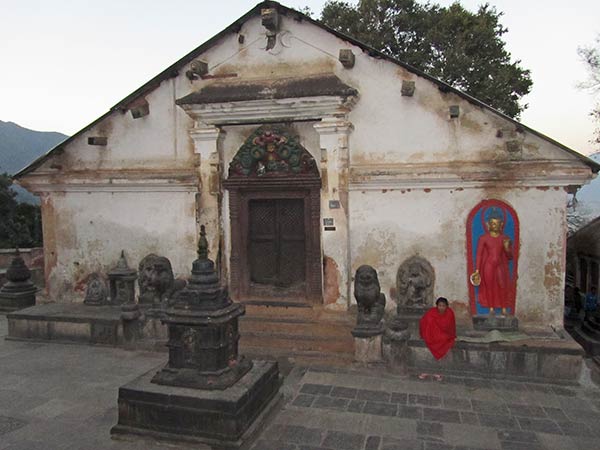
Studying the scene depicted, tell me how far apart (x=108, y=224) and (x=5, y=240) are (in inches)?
727

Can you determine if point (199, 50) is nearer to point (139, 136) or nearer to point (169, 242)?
point (139, 136)

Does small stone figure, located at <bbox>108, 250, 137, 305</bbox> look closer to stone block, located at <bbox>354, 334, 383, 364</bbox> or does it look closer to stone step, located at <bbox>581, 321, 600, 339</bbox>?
stone block, located at <bbox>354, 334, 383, 364</bbox>

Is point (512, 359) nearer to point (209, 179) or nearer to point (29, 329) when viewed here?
point (209, 179)

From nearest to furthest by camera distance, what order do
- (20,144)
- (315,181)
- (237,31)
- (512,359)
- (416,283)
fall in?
1. (512,359)
2. (416,283)
3. (315,181)
4. (237,31)
5. (20,144)

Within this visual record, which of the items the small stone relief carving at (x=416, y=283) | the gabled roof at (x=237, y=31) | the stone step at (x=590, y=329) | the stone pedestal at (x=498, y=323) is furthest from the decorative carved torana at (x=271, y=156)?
the stone step at (x=590, y=329)

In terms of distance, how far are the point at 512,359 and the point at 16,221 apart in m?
26.5

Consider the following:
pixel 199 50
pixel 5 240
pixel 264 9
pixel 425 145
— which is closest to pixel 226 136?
pixel 199 50

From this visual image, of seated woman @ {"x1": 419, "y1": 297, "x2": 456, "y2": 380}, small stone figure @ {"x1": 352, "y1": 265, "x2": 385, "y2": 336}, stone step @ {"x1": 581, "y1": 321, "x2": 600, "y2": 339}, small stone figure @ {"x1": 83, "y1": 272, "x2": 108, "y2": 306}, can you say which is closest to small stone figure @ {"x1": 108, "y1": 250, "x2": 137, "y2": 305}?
small stone figure @ {"x1": 83, "y1": 272, "x2": 108, "y2": 306}

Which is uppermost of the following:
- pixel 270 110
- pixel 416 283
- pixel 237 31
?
pixel 237 31

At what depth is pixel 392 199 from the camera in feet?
30.9

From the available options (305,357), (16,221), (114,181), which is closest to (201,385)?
(305,357)

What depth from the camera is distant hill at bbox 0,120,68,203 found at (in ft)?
388

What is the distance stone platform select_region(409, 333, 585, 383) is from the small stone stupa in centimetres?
294

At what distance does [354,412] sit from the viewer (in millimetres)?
6762
